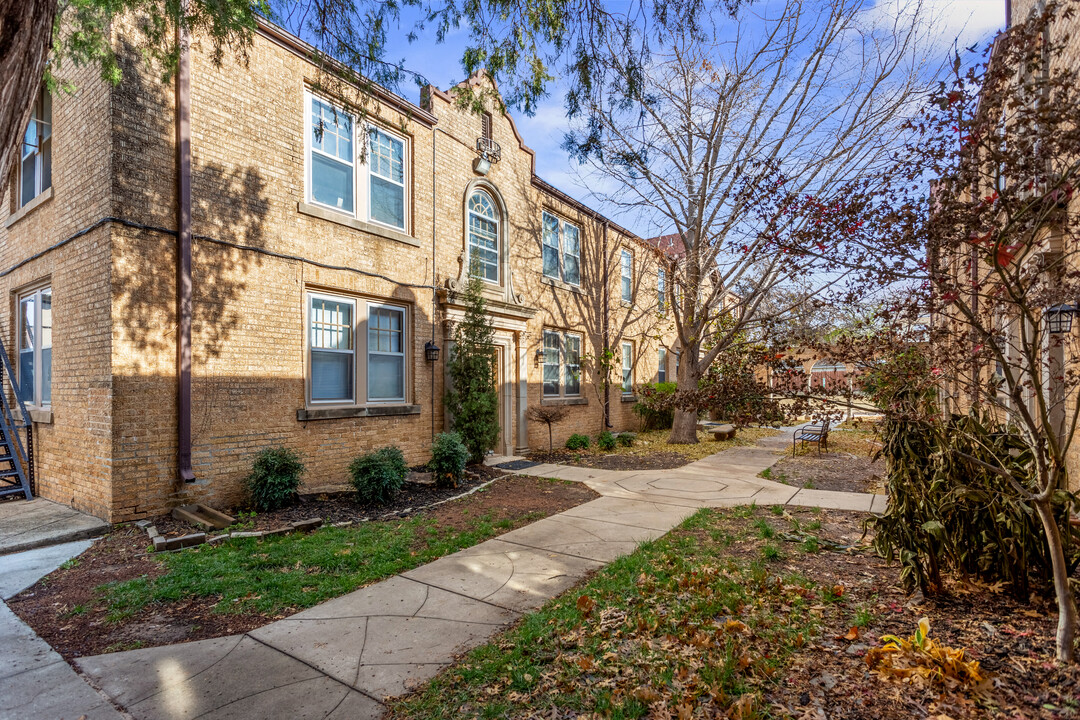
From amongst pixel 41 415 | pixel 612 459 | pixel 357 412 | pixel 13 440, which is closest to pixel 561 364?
pixel 612 459

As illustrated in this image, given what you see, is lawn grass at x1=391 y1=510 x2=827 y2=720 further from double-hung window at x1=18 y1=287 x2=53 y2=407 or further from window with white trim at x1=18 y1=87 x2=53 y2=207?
window with white trim at x1=18 y1=87 x2=53 y2=207

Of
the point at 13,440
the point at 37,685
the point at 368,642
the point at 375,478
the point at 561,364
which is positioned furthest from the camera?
the point at 561,364

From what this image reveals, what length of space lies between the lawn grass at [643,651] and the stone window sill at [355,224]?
645 cm

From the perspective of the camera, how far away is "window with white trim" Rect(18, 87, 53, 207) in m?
7.68

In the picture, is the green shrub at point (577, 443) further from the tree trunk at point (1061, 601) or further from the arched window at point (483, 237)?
the tree trunk at point (1061, 601)

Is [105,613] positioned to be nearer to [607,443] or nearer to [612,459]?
[612,459]

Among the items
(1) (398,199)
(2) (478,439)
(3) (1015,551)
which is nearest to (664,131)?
(1) (398,199)

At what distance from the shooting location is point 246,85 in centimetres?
A: 734

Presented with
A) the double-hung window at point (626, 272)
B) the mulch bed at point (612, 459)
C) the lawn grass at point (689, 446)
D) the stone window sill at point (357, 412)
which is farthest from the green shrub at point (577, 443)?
the double-hung window at point (626, 272)

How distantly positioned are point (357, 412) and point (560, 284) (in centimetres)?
693

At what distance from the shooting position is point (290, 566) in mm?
4820

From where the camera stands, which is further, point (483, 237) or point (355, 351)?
point (483, 237)

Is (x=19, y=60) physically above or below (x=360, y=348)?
above

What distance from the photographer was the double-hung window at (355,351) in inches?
324
